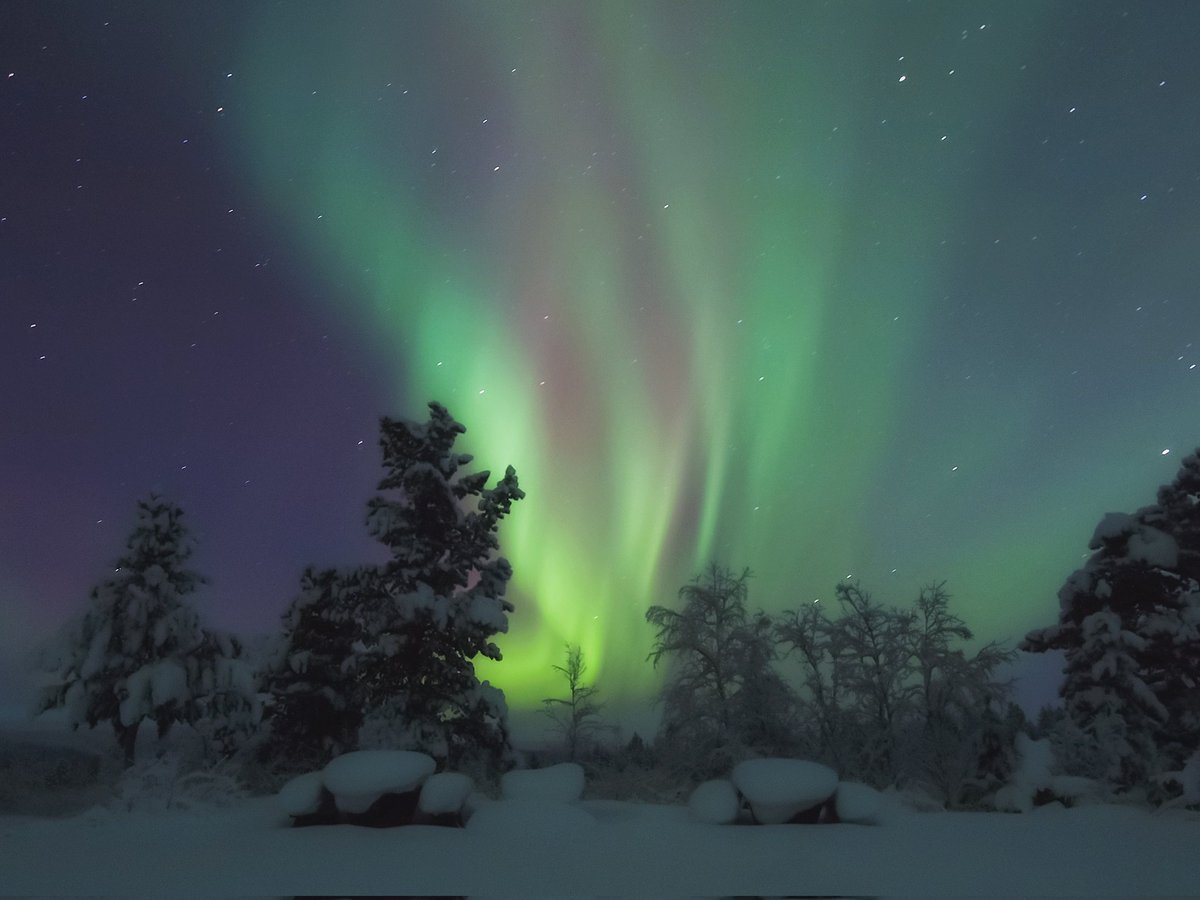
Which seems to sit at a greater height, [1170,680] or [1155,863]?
[1170,680]

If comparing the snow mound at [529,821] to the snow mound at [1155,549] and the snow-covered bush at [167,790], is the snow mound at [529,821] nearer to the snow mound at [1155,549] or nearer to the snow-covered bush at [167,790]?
the snow-covered bush at [167,790]

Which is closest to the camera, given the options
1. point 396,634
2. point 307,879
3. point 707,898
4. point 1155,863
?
point 707,898

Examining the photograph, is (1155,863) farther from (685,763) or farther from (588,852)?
(685,763)

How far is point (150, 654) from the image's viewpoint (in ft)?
64.0

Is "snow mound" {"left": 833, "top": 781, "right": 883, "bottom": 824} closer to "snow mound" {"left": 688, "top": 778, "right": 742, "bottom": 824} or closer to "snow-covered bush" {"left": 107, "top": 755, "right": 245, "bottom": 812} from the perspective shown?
"snow mound" {"left": 688, "top": 778, "right": 742, "bottom": 824}

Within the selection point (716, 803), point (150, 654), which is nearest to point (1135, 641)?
point (716, 803)

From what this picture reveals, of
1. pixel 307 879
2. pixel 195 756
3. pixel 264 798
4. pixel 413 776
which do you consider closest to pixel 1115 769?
pixel 413 776

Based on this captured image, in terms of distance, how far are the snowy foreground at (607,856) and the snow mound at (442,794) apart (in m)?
0.34

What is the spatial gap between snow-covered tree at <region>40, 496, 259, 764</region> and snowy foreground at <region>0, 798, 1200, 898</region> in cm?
521

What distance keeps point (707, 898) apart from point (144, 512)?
1880 centimetres

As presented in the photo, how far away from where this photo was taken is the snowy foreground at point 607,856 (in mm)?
8219

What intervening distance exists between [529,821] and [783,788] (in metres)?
4.15

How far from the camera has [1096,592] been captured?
60.0ft

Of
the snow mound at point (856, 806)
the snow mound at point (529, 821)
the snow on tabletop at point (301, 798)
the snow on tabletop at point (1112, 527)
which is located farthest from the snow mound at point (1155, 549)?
the snow on tabletop at point (301, 798)
